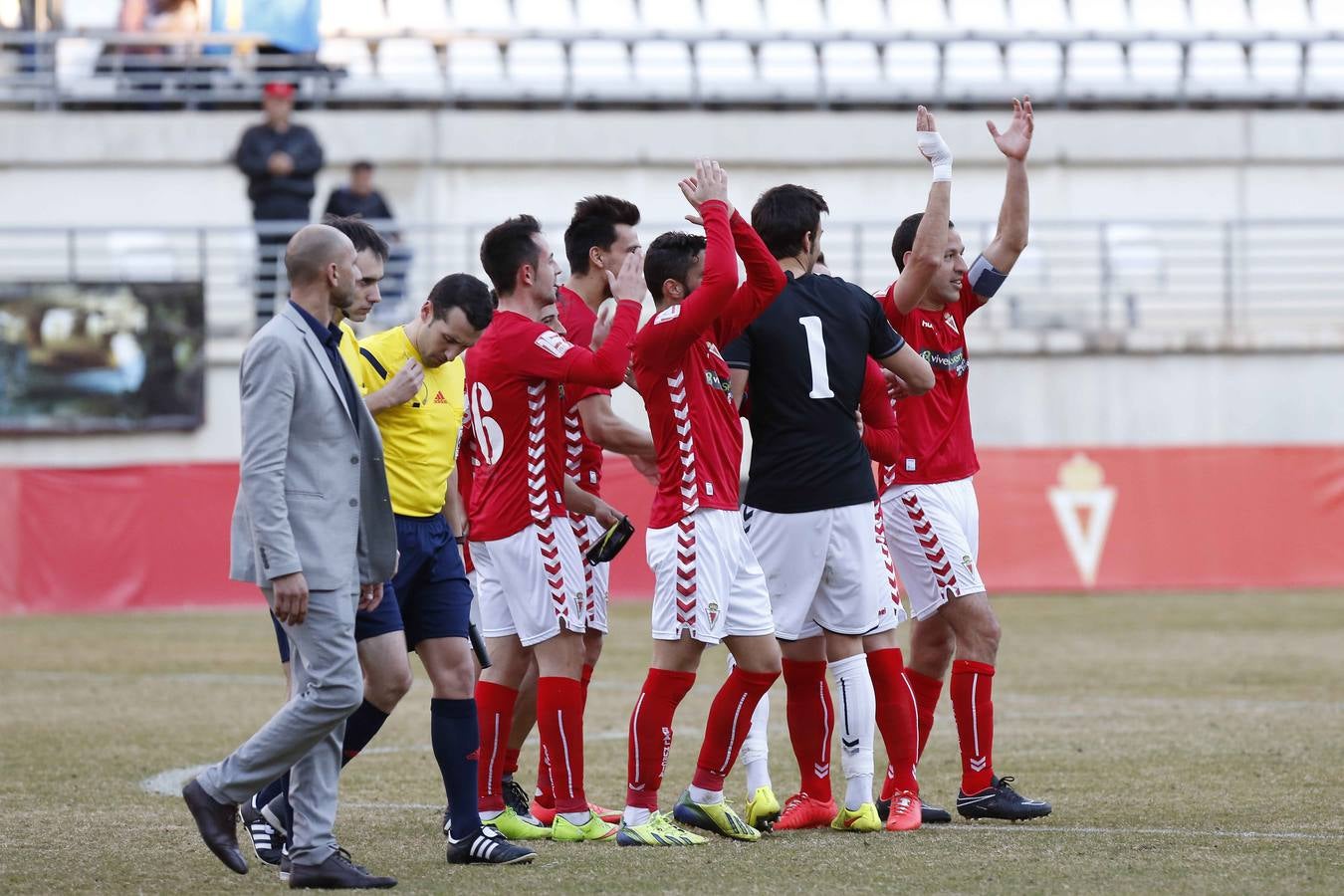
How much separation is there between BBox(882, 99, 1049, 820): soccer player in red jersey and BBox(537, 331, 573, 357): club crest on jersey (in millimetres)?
1461

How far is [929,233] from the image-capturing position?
738 cm

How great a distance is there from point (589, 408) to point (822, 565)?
105cm

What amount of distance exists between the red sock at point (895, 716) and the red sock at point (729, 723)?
20.8 inches

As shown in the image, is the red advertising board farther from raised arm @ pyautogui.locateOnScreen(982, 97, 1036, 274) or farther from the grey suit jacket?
the grey suit jacket

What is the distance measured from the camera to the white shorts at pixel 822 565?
7.17 meters

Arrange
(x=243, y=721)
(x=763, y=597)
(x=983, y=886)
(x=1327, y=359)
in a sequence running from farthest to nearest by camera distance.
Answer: (x=1327, y=359) → (x=243, y=721) → (x=763, y=597) → (x=983, y=886)

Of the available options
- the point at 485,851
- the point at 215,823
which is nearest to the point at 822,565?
the point at 485,851

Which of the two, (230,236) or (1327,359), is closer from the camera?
(1327,359)

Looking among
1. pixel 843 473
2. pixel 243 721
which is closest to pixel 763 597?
pixel 843 473

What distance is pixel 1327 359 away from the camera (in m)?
23.1

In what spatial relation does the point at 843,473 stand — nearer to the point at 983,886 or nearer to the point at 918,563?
the point at 918,563

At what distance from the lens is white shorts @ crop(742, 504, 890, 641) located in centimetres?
717

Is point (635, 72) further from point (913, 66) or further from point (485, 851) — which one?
point (485, 851)

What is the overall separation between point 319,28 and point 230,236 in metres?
5.27
